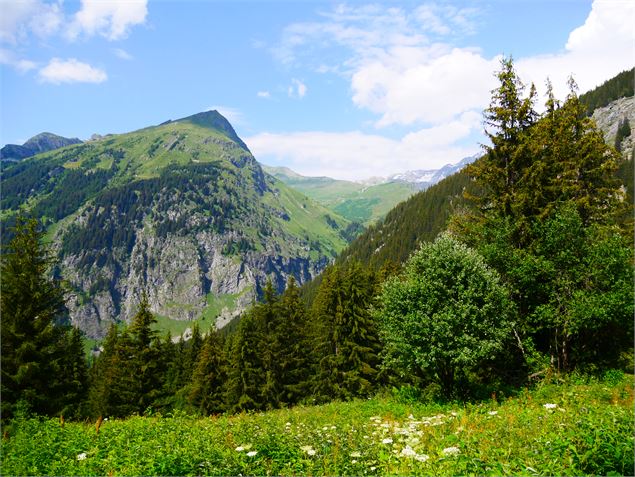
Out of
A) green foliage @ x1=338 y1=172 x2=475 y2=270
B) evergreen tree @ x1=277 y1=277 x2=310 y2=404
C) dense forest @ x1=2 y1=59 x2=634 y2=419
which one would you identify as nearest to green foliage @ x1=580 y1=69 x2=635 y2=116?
green foliage @ x1=338 y1=172 x2=475 y2=270

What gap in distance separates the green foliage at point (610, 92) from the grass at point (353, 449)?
19100cm

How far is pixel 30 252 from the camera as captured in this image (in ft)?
85.9

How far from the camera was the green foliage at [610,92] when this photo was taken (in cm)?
15912

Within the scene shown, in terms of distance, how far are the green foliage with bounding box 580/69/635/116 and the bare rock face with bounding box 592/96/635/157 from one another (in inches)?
96.1

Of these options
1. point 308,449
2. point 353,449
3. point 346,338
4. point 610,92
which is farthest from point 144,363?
point 610,92

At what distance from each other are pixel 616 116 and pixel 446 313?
615 ft

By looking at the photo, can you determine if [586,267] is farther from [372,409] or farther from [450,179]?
[450,179]

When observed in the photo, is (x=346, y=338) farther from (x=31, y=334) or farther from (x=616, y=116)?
(x=616, y=116)

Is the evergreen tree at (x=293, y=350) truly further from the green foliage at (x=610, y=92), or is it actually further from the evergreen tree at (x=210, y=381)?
the green foliage at (x=610, y=92)

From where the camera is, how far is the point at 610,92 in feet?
546

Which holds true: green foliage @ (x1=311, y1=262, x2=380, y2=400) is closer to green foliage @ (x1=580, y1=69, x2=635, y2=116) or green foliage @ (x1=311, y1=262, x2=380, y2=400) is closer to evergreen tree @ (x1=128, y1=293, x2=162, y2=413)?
evergreen tree @ (x1=128, y1=293, x2=162, y2=413)

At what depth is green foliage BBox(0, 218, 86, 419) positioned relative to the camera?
23750 mm

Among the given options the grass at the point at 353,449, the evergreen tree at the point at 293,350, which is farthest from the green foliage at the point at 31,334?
the evergreen tree at the point at 293,350

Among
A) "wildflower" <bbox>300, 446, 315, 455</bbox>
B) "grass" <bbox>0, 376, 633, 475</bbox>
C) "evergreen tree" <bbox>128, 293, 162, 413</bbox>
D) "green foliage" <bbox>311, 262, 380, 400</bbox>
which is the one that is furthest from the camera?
"green foliage" <bbox>311, 262, 380, 400</bbox>
